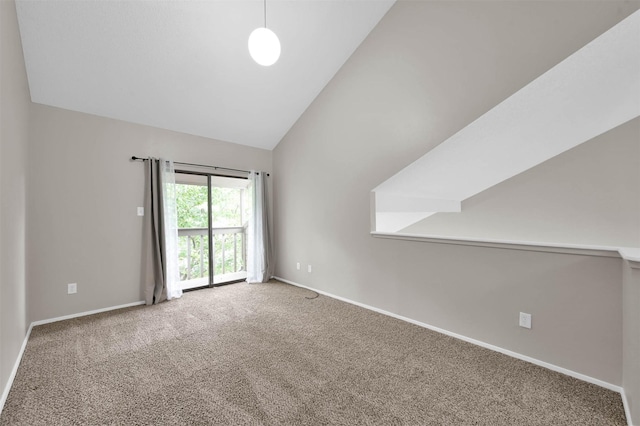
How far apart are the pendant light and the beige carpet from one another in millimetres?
2520

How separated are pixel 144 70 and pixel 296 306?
128 inches

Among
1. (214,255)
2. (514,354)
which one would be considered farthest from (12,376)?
(514,354)

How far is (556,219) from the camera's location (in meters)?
2.67

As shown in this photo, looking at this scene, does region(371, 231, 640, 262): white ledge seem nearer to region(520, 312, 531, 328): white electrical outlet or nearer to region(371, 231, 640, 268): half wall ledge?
region(371, 231, 640, 268): half wall ledge

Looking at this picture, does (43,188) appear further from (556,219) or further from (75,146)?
(556,219)

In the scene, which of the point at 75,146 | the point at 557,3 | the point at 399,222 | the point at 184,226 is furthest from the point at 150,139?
the point at 557,3

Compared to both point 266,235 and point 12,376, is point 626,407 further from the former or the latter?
point 266,235

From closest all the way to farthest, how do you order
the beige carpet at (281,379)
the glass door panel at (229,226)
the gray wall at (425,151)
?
the beige carpet at (281,379) < the gray wall at (425,151) < the glass door panel at (229,226)

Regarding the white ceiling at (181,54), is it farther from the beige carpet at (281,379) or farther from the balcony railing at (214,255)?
the beige carpet at (281,379)

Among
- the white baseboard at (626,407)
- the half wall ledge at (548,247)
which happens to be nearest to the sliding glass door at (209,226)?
the half wall ledge at (548,247)

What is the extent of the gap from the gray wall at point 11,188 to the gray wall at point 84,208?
1.30ft

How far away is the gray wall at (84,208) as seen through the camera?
111 inches

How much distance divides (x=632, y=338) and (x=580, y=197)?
4.83 ft

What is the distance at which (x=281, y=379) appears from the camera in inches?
72.6
